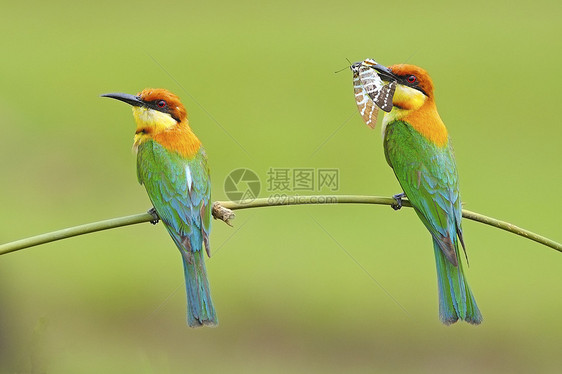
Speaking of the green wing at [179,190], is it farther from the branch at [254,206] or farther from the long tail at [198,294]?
the branch at [254,206]

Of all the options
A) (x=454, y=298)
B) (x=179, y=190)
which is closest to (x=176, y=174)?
(x=179, y=190)

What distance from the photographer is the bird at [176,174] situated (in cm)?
157

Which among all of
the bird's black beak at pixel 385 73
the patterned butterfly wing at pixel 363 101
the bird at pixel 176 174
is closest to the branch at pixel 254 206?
the patterned butterfly wing at pixel 363 101

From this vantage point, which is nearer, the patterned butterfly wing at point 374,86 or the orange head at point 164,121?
the patterned butterfly wing at point 374,86

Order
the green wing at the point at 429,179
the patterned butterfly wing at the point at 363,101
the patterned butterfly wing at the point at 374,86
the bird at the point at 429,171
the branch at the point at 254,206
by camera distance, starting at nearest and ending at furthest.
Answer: the branch at the point at 254,206, the patterned butterfly wing at the point at 363,101, the patterned butterfly wing at the point at 374,86, the bird at the point at 429,171, the green wing at the point at 429,179

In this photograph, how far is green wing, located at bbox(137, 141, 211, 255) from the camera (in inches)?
63.2

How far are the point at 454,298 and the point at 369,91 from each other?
45 cm

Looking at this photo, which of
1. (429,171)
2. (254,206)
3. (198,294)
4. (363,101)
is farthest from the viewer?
(429,171)

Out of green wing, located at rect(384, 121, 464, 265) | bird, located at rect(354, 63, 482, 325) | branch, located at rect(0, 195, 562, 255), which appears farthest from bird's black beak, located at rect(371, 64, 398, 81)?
branch, located at rect(0, 195, 562, 255)

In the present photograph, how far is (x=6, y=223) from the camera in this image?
5.68 meters

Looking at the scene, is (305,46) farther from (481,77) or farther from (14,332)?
(14,332)

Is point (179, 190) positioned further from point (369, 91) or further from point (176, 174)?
point (369, 91)

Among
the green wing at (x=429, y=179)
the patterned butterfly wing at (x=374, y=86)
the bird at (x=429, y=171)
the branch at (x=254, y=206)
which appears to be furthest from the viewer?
the green wing at (x=429, y=179)

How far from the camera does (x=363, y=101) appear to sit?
1363 mm
